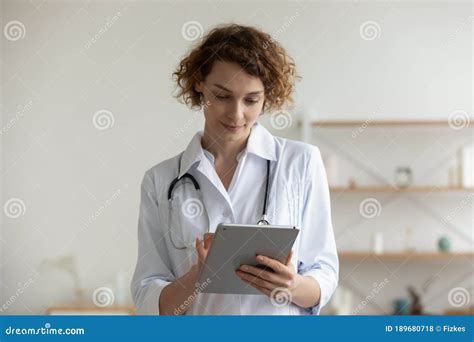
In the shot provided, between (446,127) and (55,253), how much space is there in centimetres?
219

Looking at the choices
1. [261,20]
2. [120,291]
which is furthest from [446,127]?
[120,291]

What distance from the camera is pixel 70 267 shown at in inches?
144

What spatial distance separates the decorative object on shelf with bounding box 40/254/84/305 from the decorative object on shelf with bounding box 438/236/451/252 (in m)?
1.88

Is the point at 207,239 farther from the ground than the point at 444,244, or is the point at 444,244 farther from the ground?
the point at 444,244

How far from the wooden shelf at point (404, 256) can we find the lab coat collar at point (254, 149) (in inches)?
90.5

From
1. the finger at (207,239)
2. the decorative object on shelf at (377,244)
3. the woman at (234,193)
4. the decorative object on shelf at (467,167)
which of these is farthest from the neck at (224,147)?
the decorative object on shelf at (467,167)

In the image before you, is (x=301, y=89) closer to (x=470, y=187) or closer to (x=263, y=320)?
(x=470, y=187)

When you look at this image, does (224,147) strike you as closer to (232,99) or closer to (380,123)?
(232,99)

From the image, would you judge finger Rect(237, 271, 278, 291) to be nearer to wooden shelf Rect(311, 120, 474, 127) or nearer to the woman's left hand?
the woman's left hand

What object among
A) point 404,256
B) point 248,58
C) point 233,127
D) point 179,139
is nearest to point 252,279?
point 233,127

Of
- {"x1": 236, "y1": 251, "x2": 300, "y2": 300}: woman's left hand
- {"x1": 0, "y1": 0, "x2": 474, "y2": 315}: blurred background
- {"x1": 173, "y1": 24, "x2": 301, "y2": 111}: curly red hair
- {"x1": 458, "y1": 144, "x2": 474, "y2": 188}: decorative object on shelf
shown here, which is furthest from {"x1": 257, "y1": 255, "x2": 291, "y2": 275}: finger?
{"x1": 458, "y1": 144, "x2": 474, "y2": 188}: decorative object on shelf

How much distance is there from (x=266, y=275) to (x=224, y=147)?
31 centimetres

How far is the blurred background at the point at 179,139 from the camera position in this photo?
3.59 metres

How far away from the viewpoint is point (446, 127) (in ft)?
12.2
